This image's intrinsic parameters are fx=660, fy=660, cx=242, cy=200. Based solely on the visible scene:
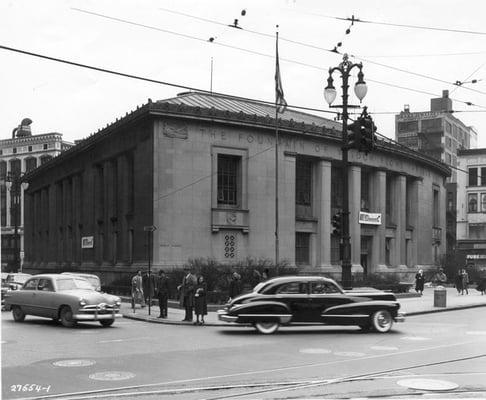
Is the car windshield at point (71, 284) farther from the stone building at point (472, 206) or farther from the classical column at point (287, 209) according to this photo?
the stone building at point (472, 206)

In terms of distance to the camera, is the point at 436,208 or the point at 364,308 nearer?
the point at 364,308

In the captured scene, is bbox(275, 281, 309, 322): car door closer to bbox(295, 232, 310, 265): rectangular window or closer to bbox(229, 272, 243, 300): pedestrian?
bbox(229, 272, 243, 300): pedestrian

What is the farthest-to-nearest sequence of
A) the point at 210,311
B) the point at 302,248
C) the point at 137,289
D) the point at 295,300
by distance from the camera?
the point at 302,248 < the point at 137,289 < the point at 210,311 < the point at 295,300

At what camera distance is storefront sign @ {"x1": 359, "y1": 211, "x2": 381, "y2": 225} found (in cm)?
4934

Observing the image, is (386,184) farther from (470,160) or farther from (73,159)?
(470,160)

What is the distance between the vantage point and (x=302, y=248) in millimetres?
46031

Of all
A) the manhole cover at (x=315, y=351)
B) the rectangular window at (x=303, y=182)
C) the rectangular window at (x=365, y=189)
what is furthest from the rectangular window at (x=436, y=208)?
the manhole cover at (x=315, y=351)

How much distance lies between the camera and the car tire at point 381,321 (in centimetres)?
1894

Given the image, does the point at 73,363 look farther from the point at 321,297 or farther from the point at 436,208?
the point at 436,208

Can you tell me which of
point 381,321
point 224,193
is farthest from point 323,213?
point 381,321

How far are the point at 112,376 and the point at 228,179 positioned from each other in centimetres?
3149

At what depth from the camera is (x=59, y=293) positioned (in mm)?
19875

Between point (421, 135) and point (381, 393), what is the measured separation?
99.6 meters

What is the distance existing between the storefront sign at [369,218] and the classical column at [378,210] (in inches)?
38.9
